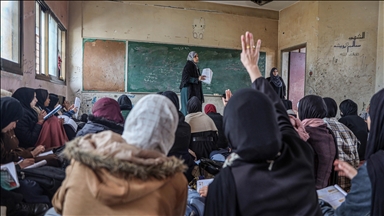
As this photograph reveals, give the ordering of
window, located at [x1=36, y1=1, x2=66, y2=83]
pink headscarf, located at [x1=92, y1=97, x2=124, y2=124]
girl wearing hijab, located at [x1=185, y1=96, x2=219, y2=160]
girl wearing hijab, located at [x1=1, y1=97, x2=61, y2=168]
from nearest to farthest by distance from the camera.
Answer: girl wearing hijab, located at [x1=1, y1=97, x2=61, y2=168]
pink headscarf, located at [x1=92, y1=97, x2=124, y2=124]
girl wearing hijab, located at [x1=185, y1=96, x2=219, y2=160]
window, located at [x1=36, y1=1, x2=66, y2=83]

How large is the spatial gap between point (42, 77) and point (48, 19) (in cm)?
112

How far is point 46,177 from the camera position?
68.6 inches

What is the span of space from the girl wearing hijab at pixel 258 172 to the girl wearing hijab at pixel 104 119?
1.29m

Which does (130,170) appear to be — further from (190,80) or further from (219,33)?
(219,33)

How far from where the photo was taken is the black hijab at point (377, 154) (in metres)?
1.25

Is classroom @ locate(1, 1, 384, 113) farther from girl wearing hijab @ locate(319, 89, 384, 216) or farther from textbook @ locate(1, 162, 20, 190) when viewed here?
girl wearing hijab @ locate(319, 89, 384, 216)

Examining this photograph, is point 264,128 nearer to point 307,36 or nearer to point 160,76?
point 160,76

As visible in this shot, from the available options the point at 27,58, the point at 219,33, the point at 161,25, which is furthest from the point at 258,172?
the point at 219,33

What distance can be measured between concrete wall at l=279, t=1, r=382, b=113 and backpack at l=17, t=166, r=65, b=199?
5.48 metres

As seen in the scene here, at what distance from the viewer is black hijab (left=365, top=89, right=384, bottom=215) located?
1250mm

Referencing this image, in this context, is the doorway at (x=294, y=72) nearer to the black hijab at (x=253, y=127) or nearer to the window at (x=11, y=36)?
the window at (x=11, y=36)

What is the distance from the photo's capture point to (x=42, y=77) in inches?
147

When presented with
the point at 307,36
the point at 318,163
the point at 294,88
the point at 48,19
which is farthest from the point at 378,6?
the point at 48,19

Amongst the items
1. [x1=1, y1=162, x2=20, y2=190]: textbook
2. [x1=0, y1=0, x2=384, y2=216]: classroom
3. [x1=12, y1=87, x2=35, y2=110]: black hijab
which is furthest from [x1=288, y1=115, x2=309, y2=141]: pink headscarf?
[x1=12, y1=87, x2=35, y2=110]: black hijab
